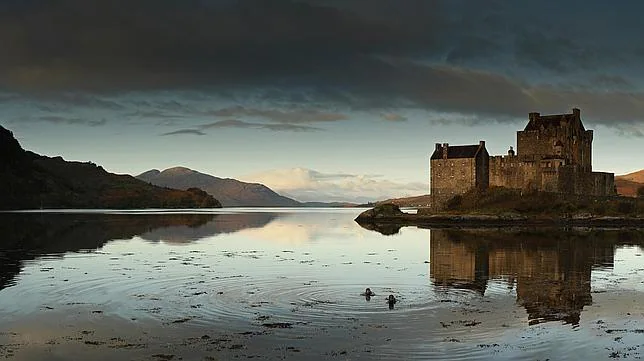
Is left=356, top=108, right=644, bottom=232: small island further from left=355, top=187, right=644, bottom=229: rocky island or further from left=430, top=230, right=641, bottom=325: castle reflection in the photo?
left=430, top=230, right=641, bottom=325: castle reflection

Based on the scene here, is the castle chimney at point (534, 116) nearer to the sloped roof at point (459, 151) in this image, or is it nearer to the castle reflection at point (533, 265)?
the sloped roof at point (459, 151)

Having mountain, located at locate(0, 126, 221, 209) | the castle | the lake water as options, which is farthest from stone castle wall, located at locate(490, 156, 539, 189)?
mountain, located at locate(0, 126, 221, 209)

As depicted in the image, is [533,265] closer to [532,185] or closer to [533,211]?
[533,211]

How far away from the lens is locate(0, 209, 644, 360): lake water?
45.6ft

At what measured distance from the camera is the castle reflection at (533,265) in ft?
66.6

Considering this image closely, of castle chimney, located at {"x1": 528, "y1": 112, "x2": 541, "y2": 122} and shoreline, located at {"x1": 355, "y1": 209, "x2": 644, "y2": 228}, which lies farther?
castle chimney, located at {"x1": 528, "y1": 112, "x2": 541, "y2": 122}

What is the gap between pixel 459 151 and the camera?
249 feet

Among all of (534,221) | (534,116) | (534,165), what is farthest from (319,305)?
(534,116)

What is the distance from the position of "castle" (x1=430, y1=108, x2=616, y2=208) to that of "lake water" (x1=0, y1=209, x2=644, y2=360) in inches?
1378

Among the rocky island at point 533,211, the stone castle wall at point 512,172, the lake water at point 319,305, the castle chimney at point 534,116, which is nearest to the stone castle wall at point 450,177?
the rocky island at point 533,211

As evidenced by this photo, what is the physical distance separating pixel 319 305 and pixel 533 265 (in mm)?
14959

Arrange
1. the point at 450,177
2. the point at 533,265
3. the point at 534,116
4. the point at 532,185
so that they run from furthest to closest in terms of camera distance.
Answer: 1. the point at 450,177
2. the point at 534,116
3. the point at 532,185
4. the point at 533,265

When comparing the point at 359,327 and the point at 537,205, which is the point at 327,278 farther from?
the point at 537,205

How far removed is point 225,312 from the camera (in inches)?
715
